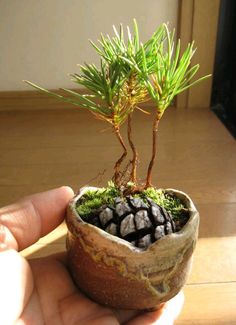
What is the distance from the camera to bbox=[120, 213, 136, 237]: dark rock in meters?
0.44

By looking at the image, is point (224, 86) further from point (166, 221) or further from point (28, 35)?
point (166, 221)

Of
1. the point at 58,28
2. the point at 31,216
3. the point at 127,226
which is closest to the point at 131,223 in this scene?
the point at 127,226

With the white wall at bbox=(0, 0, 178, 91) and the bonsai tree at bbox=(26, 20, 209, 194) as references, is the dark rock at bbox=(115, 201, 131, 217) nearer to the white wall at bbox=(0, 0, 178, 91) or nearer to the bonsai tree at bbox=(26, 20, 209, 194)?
the bonsai tree at bbox=(26, 20, 209, 194)

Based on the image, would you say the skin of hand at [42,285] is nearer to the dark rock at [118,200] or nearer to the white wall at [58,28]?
the dark rock at [118,200]

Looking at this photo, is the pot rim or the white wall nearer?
the pot rim

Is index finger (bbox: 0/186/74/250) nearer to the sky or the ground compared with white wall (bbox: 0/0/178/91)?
nearer to the ground

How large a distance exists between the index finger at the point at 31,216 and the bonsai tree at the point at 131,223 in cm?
5

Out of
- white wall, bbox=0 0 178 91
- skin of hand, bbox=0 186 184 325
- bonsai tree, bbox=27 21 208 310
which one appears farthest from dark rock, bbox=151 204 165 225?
white wall, bbox=0 0 178 91

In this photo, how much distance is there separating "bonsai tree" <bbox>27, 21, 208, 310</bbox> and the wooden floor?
0.14m

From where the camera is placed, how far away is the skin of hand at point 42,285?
0.47m

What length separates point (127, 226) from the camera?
0.44 m

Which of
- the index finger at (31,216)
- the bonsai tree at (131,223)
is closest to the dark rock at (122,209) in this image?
the bonsai tree at (131,223)

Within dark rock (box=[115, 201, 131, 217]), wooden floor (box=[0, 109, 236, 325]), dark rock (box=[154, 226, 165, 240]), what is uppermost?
dark rock (box=[115, 201, 131, 217])

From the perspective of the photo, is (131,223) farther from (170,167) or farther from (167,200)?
(170,167)
